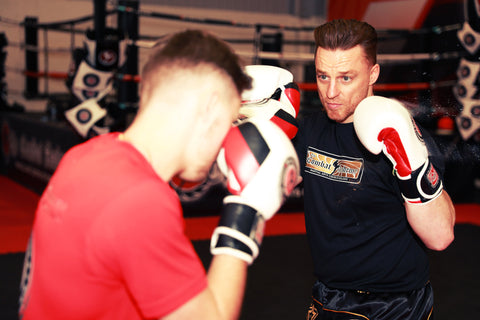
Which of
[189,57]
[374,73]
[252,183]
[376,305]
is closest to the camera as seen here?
[189,57]

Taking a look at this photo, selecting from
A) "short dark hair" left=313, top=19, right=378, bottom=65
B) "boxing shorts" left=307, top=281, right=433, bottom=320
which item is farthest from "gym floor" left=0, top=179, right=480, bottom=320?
"short dark hair" left=313, top=19, right=378, bottom=65

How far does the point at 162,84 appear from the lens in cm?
98

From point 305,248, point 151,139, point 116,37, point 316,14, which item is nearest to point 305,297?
point 305,248

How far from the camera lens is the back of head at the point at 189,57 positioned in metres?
0.97

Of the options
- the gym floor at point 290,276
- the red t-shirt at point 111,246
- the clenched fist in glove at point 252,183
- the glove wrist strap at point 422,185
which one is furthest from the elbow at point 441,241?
the gym floor at point 290,276

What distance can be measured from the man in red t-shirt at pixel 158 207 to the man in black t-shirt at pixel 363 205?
1.82ft

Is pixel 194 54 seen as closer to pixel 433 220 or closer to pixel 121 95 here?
pixel 433 220

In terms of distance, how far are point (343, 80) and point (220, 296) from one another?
100 cm

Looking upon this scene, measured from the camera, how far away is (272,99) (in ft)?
5.73

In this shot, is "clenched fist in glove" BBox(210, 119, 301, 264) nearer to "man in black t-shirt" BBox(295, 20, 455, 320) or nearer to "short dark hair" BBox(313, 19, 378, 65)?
"man in black t-shirt" BBox(295, 20, 455, 320)

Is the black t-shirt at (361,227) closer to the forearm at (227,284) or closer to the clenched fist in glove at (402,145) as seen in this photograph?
the clenched fist in glove at (402,145)

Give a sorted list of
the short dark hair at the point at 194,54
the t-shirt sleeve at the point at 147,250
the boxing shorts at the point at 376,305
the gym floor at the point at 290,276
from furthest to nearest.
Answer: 1. the gym floor at the point at 290,276
2. the boxing shorts at the point at 376,305
3. the short dark hair at the point at 194,54
4. the t-shirt sleeve at the point at 147,250

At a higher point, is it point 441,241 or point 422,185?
point 422,185

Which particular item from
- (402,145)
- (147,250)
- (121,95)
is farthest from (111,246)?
(121,95)
